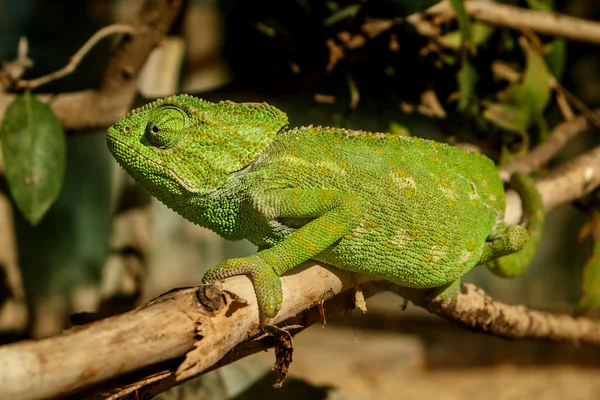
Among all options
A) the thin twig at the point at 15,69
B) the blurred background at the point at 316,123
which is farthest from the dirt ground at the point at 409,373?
the thin twig at the point at 15,69

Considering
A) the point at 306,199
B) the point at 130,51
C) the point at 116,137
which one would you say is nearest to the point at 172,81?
the point at 130,51

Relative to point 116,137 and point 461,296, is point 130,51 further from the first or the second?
point 461,296

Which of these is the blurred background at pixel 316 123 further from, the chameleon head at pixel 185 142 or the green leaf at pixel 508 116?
the chameleon head at pixel 185 142

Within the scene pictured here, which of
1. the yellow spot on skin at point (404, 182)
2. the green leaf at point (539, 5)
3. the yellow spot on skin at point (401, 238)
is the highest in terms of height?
the green leaf at point (539, 5)

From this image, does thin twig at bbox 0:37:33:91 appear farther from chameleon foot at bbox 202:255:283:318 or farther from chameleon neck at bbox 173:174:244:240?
chameleon foot at bbox 202:255:283:318

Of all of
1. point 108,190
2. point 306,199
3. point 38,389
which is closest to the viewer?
point 38,389

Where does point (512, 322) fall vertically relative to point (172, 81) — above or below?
below

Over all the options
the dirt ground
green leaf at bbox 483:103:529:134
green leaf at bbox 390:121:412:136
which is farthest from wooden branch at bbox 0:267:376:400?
the dirt ground

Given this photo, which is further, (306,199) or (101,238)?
(101,238)
